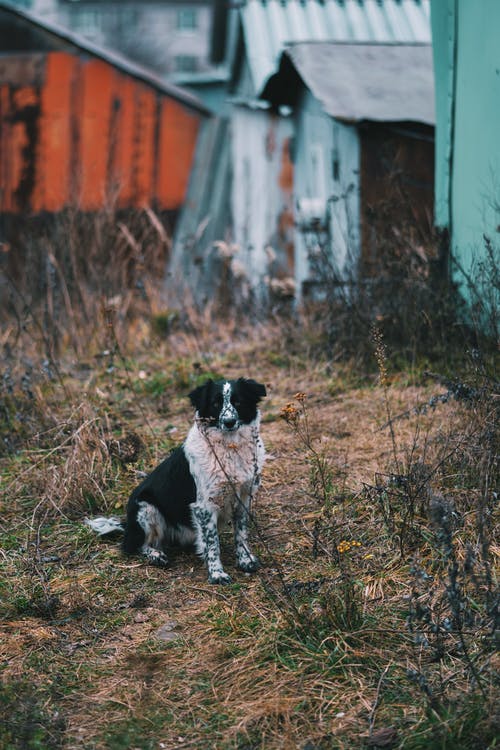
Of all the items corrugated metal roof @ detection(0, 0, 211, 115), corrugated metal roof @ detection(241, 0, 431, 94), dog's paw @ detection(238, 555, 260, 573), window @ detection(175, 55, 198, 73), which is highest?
window @ detection(175, 55, 198, 73)

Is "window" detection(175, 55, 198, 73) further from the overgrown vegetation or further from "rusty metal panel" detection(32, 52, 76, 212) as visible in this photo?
the overgrown vegetation

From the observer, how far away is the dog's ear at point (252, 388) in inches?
179

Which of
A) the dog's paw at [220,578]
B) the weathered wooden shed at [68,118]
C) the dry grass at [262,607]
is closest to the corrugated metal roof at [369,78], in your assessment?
the weathered wooden shed at [68,118]

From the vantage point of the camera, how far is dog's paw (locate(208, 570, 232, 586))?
4.46m

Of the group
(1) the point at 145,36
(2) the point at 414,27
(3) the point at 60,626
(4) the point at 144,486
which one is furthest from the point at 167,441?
(1) the point at 145,36

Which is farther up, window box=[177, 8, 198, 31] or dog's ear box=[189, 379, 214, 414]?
window box=[177, 8, 198, 31]

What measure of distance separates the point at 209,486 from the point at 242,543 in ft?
1.16

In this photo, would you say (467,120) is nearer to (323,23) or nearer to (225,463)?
(225,463)

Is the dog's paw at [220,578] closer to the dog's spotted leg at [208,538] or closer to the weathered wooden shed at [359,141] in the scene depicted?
the dog's spotted leg at [208,538]

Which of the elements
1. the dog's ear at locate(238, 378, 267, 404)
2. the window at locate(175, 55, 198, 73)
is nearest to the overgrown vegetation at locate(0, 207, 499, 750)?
the dog's ear at locate(238, 378, 267, 404)

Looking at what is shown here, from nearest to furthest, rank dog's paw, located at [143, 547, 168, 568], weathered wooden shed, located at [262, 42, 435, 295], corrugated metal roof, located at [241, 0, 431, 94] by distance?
dog's paw, located at [143, 547, 168, 568]
weathered wooden shed, located at [262, 42, 435, 295]
corrugated metal roof, located at [241, 0, 431, 94]

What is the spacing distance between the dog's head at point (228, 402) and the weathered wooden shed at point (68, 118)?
25.4 ft

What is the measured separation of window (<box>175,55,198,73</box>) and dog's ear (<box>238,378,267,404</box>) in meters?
53.1

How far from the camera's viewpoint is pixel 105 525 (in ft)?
16.8
